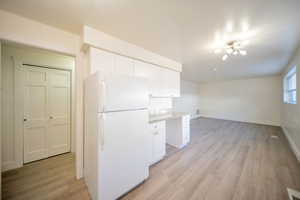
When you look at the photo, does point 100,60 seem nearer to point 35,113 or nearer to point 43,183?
point 35,113

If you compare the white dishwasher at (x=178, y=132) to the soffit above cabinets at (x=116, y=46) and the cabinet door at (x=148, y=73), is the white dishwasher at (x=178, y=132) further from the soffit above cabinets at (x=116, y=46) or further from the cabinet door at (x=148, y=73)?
the soffit above cabinets at (x=116, y=46)

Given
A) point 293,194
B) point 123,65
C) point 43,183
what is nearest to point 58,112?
point 43,183

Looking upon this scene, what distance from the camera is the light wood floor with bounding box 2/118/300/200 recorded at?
1.66 m

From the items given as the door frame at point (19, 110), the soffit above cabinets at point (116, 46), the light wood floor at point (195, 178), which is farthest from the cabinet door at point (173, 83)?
the door frame at point (19, 110)

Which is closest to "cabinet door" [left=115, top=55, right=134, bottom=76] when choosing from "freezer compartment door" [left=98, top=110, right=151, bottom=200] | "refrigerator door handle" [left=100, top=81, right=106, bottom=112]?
"refrigerator door handle" [left=100, top=81, right=106, bottom=112]

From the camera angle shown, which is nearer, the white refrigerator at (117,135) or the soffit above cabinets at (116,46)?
the white refrigerator at (117,135)

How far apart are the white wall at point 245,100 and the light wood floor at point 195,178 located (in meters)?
3.95

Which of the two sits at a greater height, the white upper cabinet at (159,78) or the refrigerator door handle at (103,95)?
the white upper cabinet at (159,78)

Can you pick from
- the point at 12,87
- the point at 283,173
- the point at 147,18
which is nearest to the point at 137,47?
the point at 147,18

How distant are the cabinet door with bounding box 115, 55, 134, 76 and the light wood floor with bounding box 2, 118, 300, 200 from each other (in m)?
2.03

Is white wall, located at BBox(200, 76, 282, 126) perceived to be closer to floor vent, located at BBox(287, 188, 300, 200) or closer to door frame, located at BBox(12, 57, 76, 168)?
floor vent, located at BBox(287, 188, 300, 200)

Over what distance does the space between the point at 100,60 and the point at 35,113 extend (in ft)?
6.58

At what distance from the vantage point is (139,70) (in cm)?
262

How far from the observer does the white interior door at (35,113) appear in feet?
7.86
